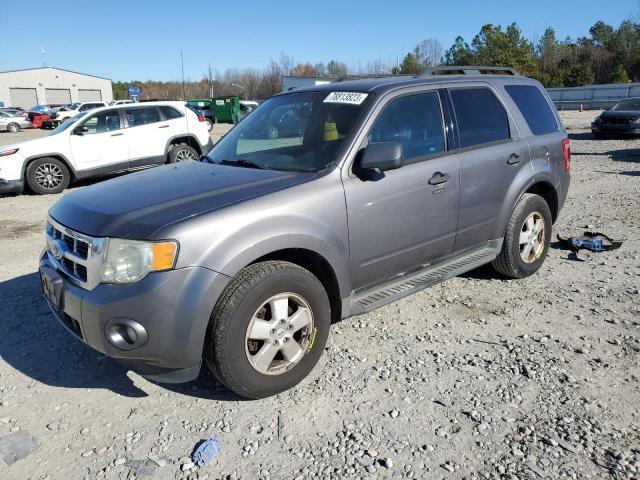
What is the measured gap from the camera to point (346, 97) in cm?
378

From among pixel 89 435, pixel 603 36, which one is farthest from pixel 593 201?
pixel 603 36

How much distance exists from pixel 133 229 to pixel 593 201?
7.73 metres

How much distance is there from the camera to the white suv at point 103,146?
32.3ft

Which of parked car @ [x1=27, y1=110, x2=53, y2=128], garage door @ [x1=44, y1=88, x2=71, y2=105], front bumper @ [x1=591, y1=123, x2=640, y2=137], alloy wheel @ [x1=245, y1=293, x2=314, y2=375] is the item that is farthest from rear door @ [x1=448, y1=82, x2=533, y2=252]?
garage door @ [x1=44, y1=88, x2=71, y2=105]

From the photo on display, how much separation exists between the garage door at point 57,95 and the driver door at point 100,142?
65.1 meters

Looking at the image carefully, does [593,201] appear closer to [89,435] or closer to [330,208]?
[330,208]

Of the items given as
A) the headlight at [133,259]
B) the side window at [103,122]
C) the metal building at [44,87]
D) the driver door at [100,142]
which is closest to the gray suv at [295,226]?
the headlight at [133,259]

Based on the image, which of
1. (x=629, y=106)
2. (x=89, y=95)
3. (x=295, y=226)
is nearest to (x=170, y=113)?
(x=295, y=226)

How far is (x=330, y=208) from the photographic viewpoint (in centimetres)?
319

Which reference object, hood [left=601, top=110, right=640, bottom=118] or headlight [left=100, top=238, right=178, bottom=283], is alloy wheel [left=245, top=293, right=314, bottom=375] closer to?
headlight [left=100, top=238, right=178, bottom=283]

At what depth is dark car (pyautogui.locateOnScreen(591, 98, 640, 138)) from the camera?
649 inches

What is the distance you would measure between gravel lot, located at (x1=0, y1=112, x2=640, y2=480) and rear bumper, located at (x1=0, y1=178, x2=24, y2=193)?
622 cm

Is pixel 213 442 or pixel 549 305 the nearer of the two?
pixel 213 442

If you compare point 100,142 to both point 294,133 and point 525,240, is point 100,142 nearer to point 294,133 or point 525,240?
point 294,133
